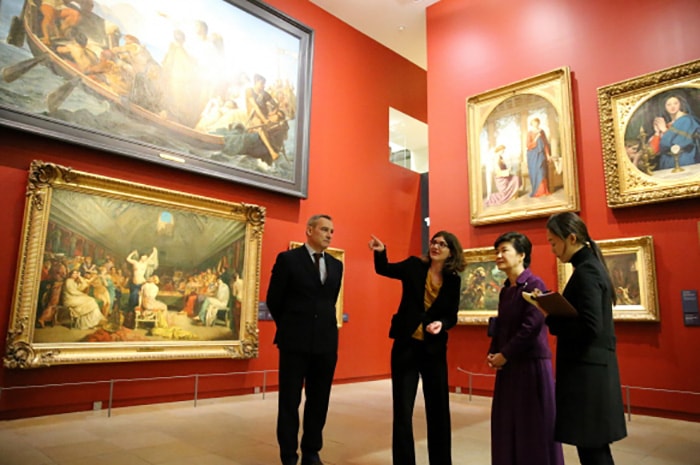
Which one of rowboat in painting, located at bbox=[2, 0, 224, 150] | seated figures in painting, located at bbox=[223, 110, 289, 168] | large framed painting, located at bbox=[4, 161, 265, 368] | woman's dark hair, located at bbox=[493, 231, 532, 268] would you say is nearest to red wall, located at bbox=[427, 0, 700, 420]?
seated figures in painting, located at bbox=[223, 110, 289, 168]

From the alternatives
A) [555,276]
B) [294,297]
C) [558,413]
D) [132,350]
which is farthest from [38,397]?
[555,276]

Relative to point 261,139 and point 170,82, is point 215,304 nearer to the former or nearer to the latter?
point 261,139

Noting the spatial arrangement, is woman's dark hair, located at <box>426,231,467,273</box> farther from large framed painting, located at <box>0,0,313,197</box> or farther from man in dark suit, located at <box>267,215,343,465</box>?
large framed painting, located at <box>0,0,313,197</box>

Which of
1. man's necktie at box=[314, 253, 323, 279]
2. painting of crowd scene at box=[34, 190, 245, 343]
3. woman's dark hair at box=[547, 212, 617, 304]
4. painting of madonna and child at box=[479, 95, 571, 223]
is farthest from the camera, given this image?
painting of madonna and child at box=[479, 95, 571, 223]

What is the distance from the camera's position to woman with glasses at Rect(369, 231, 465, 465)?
3721mm

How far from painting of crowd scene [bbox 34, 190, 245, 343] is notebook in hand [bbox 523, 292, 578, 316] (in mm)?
6111

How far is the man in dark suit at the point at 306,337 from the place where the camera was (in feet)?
13.3

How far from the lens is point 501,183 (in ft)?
29.2

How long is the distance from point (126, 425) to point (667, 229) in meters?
7.71

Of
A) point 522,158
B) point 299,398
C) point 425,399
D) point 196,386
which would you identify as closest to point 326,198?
point 522,158

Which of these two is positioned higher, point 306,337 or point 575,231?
point 575,231

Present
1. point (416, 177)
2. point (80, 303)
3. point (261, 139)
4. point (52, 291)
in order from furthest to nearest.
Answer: point (416, 177)
point (261, 139)
point (80, 303)
point (52, 291)

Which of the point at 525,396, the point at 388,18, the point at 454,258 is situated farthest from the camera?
the point at 388,18

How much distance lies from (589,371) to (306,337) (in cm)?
214
